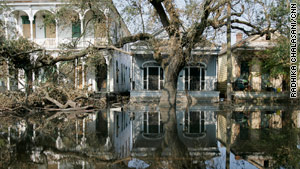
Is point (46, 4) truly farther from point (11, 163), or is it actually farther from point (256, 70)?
point (256, 70)

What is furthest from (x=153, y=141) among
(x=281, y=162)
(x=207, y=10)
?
(x=207, y=10)

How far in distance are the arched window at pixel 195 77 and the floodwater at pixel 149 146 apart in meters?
10.8

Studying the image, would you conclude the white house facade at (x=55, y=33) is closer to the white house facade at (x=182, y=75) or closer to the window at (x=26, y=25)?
the window at (x=26, y=25)

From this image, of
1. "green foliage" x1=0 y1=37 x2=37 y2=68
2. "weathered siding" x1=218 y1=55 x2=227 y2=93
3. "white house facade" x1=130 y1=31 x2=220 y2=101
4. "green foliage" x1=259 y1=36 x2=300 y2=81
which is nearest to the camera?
"green foliage" x1=0 y1=37 x2=37 y2=68

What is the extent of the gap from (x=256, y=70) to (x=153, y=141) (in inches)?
647

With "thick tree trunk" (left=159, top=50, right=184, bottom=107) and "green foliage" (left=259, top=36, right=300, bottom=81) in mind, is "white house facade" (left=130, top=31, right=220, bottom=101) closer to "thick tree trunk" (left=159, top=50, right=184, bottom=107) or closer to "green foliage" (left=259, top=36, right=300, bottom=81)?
"green foliage" (left=259, top=36, right=300, bottom=81)

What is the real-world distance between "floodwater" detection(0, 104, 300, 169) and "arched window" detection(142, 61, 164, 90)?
35.6ft

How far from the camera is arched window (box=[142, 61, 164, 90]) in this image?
61.0 ft

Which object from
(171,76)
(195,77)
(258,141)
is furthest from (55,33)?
(258,141)

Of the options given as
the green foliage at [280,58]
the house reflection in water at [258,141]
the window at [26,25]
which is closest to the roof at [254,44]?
the green foliage at [280,58]

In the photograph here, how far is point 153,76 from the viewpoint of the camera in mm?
18656

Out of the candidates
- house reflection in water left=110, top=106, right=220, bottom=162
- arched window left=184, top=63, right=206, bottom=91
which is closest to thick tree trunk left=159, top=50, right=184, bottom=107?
house reflection in water left=110, top=106, right=220, bottom=162

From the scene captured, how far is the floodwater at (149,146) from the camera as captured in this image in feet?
13.6

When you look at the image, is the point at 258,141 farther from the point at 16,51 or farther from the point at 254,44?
the point at 254,44
